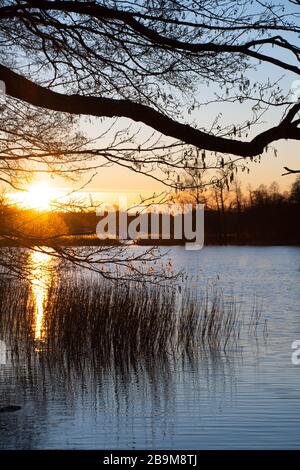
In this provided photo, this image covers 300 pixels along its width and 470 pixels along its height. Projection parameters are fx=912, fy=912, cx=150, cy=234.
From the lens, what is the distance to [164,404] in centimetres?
828

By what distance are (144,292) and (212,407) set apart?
11.4ft

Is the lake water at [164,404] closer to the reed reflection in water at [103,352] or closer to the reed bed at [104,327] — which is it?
the reed reflection in water at [103,352]

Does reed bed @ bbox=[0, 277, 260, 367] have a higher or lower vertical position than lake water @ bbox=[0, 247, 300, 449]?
higher

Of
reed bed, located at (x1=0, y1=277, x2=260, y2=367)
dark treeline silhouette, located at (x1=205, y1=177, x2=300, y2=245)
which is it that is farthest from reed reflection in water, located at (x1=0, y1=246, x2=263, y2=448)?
dark treeline silhouette, located at (x1=205, y1=177, x2=300, y2=245)

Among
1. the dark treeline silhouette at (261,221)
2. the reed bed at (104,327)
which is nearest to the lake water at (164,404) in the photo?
the reed bed at (104,327)

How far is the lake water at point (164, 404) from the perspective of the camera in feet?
21.6

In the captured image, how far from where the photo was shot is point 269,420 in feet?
23.6

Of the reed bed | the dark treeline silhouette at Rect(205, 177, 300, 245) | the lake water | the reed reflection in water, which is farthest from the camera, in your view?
the dark treeline silhouette at Rect(205, 177, 300, 245)

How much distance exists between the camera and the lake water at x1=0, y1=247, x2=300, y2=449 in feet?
21.6

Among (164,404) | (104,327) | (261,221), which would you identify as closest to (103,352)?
(104,327)

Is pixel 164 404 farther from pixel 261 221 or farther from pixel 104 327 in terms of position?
pixel 261 221

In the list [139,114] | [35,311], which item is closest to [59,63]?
[139,114]

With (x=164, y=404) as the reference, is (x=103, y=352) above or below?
above

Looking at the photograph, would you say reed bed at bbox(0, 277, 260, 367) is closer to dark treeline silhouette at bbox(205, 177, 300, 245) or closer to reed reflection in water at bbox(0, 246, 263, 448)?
reed reflection in water at bbox(0, 246, 263, 448)
